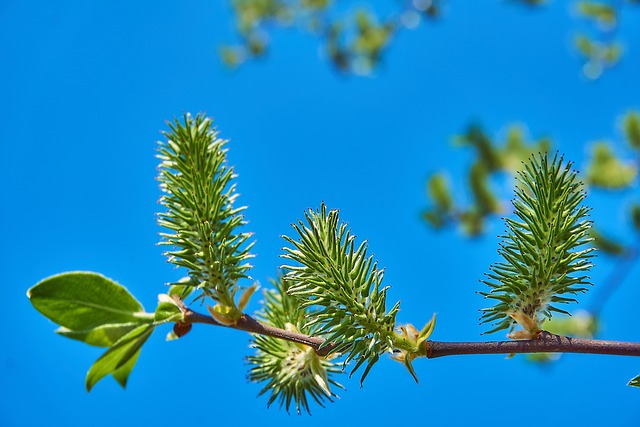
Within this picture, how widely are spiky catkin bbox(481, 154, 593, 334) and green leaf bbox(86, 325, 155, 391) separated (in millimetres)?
739

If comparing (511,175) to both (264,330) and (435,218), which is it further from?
(264,330)

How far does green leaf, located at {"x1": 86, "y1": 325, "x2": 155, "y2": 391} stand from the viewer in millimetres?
1410

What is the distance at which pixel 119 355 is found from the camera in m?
1.43

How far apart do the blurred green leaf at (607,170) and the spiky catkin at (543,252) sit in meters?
4.46

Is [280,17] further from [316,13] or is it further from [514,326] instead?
[514,326]

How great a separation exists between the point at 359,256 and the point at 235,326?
0.97 feet

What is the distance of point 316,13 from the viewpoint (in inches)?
269

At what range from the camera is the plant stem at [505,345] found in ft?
3.58

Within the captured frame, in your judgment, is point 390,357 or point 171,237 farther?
point 171,237

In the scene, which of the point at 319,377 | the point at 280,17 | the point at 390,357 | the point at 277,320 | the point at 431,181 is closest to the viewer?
the point at 390,357

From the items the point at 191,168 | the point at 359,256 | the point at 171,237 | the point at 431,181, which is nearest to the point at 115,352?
the point at 171,237

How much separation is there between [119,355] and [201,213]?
0.37 m

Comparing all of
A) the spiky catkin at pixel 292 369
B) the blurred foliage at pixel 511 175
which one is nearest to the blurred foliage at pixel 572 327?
the blurred foliage at pixel 511 175

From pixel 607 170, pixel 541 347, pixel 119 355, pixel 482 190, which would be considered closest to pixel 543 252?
pixel 541 347
